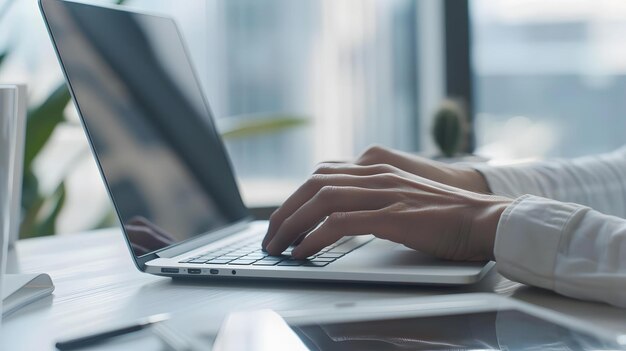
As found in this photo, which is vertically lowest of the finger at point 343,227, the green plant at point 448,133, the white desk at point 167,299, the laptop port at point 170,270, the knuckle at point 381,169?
the green plant at point 448,133

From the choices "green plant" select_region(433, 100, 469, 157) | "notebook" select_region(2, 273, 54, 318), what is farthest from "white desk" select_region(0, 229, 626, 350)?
"green plant" select_region(433, 100, 469, 157)

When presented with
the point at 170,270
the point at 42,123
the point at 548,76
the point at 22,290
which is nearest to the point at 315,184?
the point at 170,270

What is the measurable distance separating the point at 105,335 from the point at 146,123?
36cm

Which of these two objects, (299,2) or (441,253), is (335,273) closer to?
(441,253)

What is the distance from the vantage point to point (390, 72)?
241cm

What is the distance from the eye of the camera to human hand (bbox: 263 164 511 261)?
580 mm

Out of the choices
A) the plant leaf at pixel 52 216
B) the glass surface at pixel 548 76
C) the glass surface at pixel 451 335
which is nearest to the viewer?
the glass surface at pixel 451 335

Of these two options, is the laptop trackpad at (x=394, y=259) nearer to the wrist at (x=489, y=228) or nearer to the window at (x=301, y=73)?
the wrist at (x=489, y=228)

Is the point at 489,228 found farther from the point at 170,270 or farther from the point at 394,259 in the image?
the point at 170,270

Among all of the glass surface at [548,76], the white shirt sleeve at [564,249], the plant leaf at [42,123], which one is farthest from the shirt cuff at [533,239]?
the glass surface at [548,76]

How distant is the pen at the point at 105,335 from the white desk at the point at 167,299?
22 millimetres

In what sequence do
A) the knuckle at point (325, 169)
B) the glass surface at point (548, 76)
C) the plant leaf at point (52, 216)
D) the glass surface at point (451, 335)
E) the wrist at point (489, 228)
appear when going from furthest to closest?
the glass surface at point (548, 76) → the plant leaf at point (52, 216) → the knuckle at point (325, 169) → the wrist at point (489, 228) → the glass surface at point (451, 335)

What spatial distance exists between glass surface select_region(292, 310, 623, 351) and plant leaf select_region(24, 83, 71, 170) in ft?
4.15

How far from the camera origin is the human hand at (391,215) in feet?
1.90
